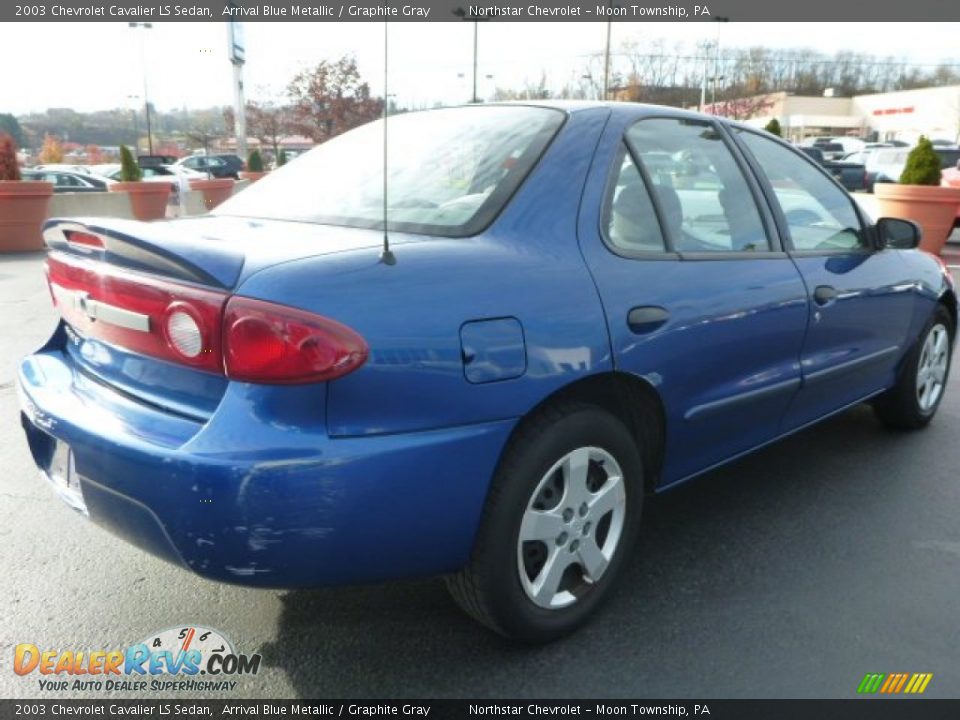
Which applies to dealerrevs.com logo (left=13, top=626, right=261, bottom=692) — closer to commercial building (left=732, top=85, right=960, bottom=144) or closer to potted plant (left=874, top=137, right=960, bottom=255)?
potted plant (left=874, top=137, right=960, bottom=255)

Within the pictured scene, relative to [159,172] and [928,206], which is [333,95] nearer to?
[928,206]

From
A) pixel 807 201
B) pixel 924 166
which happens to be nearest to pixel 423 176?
pixel 807 201

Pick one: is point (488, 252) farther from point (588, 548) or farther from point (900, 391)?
point (900, 391)

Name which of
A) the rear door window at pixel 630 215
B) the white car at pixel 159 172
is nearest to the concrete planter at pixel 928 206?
the rear door window at pixel 630 215

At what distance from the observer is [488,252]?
222 cm

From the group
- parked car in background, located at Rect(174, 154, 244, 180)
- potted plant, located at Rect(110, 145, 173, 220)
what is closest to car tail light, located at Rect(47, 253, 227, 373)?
potted plant, located at Rect(110, 145, 173, 220)

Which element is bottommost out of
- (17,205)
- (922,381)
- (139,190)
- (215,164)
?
(215,164)

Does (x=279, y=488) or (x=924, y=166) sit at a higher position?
(x=924, y=166)

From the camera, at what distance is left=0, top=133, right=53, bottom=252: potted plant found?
12062 millimetres

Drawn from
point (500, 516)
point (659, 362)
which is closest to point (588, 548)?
point (500, 516)

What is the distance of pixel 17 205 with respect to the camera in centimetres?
1214

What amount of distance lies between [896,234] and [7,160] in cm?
1299

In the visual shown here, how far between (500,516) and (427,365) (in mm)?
486

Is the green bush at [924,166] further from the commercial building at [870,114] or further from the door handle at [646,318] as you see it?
the commercial building at [870,114]
